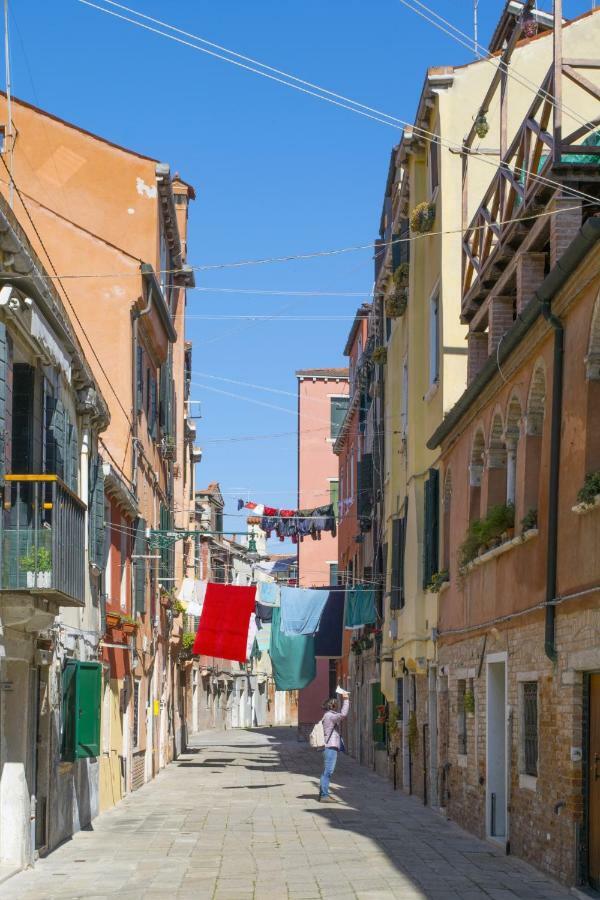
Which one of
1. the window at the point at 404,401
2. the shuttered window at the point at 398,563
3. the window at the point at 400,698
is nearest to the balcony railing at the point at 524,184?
the window at the point at 404,401

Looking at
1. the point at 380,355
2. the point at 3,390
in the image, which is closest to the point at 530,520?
the point at 3,390

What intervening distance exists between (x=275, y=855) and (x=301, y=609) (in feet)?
67.6

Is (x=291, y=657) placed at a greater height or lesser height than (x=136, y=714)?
greater

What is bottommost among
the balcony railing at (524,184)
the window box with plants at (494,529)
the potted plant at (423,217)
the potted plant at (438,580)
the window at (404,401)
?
the potted plant at (438,580)

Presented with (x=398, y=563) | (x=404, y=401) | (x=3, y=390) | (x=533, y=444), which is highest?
(x=404, y=401)

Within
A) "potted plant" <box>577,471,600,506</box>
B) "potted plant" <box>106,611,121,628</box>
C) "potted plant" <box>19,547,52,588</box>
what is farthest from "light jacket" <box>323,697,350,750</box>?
"potted plant" <box>577,471,600,506</box>

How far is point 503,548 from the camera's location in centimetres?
1512

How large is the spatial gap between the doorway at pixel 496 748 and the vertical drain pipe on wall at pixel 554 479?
3.37m

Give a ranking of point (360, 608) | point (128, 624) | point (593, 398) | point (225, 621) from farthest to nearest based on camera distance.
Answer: point (360, 608) < point (225, 621) < point (128, 624) < point (593, 398)

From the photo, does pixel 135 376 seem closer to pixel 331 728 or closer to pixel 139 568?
pixel 139 568

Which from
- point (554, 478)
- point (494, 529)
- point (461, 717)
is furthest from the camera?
point (461, 717)

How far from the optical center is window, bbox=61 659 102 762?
1659 cm

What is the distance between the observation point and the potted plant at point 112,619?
21.5 meters

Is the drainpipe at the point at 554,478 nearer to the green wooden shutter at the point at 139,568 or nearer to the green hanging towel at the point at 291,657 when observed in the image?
the green wooden shutter at the point at 139,568
